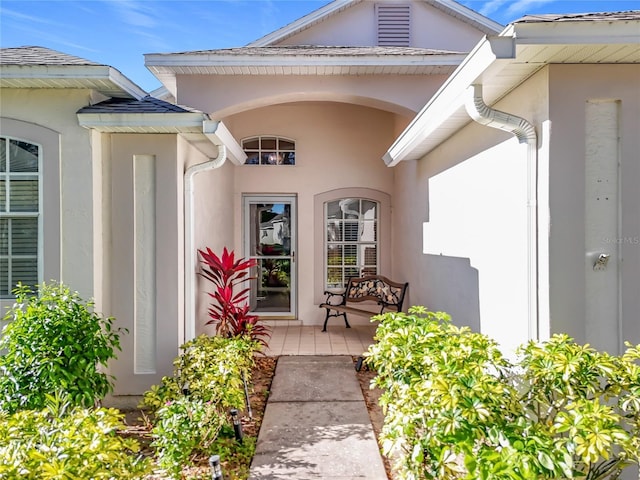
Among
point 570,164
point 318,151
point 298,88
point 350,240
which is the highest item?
point 298,88

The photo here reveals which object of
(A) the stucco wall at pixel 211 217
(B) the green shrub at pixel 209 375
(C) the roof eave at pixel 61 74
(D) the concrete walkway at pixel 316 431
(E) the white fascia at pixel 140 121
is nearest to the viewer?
(D) the concrete walkway at pixel 316 431

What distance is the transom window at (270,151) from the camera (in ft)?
24.0

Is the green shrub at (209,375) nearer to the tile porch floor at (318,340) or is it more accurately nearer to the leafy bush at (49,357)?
the leafy bush at (49,357)

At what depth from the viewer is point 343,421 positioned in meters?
3.44

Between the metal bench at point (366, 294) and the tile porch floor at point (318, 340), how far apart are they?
0.23 meters

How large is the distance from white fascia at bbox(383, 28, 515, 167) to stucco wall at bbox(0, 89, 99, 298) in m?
3.09

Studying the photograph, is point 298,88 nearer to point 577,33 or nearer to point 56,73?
point 56,73

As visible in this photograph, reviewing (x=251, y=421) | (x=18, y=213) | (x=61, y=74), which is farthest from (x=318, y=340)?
(x=61, y=74)

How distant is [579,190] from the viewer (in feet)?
7.77

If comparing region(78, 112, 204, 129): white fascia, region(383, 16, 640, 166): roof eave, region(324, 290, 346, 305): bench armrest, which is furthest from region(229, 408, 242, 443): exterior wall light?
region(324, 290, 346, 305): bench armrest

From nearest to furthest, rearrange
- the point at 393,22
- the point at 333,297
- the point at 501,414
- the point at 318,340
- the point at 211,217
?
the point at 501,414 → the point at 211,217 → the point at 318,340 → the point at 393,22 → the point at 333,297

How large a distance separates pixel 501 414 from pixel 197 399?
2184 mm

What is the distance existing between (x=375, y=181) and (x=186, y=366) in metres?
4.91

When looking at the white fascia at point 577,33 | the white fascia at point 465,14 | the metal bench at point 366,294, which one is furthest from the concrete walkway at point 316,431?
the white fascia at point 465,14
